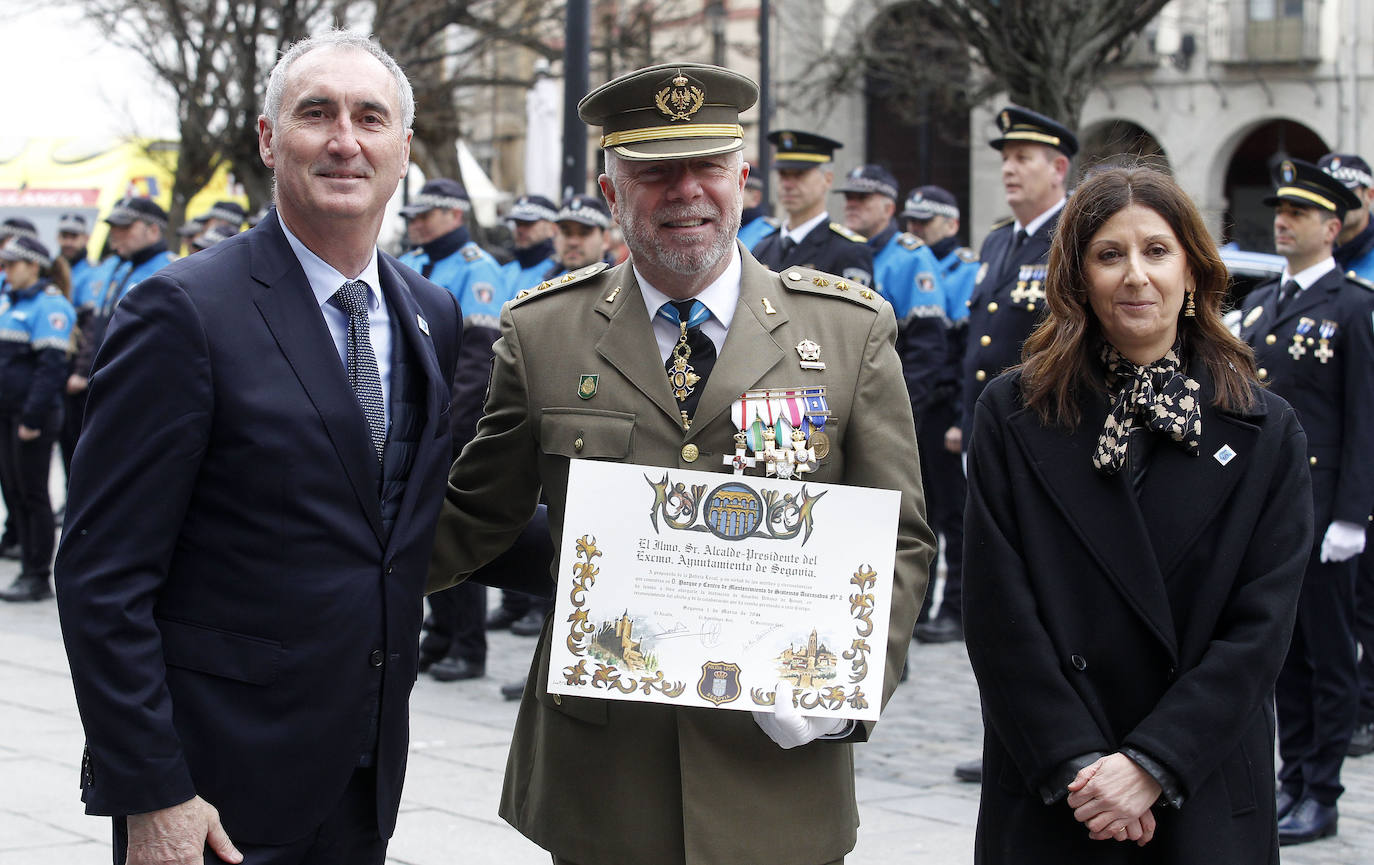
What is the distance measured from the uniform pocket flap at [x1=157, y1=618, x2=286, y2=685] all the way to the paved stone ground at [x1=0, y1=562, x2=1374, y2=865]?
265 centimetres

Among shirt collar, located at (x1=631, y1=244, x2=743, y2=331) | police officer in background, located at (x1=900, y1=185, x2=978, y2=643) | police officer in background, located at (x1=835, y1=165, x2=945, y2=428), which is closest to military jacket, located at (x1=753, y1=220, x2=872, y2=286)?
police officer in background, located at (x1=835, y1=165, x2=945, y2=428)

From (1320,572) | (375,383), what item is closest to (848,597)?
(375,383)

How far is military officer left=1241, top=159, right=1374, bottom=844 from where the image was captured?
609cm

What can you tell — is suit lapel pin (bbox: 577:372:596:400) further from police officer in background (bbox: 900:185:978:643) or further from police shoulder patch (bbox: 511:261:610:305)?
police officer in background (bbox: 900:185:978:643)

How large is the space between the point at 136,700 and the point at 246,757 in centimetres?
26

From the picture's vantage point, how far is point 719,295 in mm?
3260

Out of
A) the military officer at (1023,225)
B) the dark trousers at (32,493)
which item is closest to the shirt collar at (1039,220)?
the military officer at (1023,225)

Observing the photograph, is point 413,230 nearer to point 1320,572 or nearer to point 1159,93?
point 1320,572

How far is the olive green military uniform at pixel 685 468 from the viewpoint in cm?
309

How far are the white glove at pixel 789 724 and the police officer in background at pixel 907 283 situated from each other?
18.2ft

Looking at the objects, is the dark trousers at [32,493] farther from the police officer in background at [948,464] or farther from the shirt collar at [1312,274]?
the shirt collar at [1312,274]

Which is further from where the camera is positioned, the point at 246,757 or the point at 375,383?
the point at 375,383

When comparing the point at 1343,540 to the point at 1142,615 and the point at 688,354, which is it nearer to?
the point at 1142,615

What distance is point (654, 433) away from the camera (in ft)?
10.4
